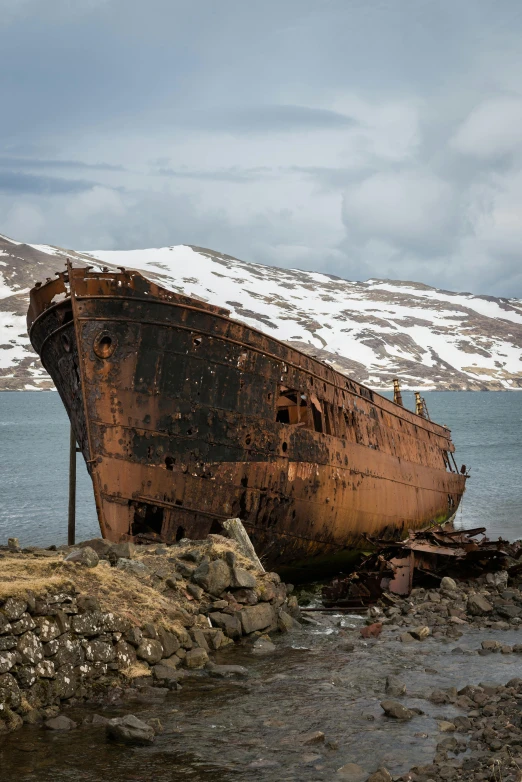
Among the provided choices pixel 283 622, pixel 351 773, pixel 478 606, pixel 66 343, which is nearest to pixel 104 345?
pixel 66 343

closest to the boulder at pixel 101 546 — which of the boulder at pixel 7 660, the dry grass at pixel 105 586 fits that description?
the dry grass at pixel 105 586

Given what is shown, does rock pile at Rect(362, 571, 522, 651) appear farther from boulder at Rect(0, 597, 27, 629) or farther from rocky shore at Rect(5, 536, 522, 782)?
boulder at Rect(0, 597, 27, 629)

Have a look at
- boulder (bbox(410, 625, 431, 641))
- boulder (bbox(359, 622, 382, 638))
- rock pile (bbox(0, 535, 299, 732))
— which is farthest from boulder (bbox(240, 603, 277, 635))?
boulder (bbox(410, 625, 431, 641))

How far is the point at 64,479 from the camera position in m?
44.5

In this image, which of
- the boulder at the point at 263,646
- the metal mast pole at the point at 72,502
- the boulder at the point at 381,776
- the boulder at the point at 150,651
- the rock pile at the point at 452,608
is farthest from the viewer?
the metal mast pole at the point at 72,502

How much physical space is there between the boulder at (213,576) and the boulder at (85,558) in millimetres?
1891

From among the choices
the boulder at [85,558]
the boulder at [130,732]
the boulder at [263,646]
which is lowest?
the boulder at [130,732]

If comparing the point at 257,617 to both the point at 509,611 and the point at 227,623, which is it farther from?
the point at 509,611

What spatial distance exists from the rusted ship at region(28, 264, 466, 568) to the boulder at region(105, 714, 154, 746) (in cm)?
614

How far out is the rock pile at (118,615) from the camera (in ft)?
31.1

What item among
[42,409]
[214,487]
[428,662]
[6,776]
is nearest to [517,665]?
[428,662]

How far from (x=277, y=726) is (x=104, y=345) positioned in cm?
830

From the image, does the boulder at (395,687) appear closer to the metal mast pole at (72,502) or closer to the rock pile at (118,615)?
the rock pile at (118,615)

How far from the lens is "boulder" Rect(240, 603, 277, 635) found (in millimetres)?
12922
